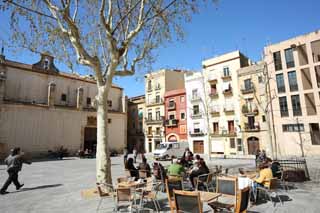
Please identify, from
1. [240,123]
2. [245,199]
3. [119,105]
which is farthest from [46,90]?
[245,199]

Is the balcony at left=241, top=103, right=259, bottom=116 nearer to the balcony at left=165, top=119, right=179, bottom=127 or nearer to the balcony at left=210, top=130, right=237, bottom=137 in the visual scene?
the balcony at left=210, top=130, right=237, bottom=137

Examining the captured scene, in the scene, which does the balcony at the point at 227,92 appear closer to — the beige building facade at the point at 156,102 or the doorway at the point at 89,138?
the beige building facade at the point at 156,102

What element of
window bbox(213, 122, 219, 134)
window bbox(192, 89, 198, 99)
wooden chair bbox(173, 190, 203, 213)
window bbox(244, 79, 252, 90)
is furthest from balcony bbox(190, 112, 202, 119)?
wooden chair bbox(173, 190, 203, 213)

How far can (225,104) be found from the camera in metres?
30.2

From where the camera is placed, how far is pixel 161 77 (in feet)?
130

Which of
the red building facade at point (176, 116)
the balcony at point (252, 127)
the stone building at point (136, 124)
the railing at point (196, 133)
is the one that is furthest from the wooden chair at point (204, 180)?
the stone building at point (136, 124)

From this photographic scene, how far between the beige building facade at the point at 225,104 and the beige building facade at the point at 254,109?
0.79m

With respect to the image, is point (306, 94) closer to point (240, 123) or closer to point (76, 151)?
point (240, 123)

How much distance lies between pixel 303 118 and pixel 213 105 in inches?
444

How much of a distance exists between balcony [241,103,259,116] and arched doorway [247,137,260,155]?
3.14 m

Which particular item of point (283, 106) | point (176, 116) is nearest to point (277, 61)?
point (283, 106)

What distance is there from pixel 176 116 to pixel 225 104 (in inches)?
344

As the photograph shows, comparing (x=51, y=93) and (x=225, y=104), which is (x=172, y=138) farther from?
(x=51, y=93)

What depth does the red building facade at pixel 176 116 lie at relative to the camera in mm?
34688
